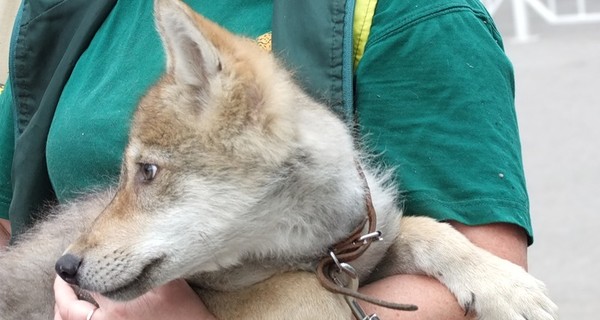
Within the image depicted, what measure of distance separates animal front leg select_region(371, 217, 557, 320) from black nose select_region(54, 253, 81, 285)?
0.77 meters

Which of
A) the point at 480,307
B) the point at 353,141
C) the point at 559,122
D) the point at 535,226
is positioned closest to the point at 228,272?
the point at 353,141

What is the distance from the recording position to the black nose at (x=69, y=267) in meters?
2.37

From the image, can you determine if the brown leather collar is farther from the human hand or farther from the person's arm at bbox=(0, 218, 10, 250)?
the person's arm at bbox=(0, 218, 10, 250)

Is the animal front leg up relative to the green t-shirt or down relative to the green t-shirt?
down

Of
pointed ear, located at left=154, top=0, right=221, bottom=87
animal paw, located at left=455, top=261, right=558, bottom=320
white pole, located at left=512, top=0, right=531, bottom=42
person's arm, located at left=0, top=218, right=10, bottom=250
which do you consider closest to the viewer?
pointed ear, located at left=154, top=0, right=221, bottom=87

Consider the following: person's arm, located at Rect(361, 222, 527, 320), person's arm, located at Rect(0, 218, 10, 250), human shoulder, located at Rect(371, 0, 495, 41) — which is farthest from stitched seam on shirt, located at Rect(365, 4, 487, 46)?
person's arm, located at Rect(0, 218, 10, 250)

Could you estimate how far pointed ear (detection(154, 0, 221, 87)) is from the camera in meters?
2.28

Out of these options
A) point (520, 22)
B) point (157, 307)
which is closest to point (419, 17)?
point (157, 307)

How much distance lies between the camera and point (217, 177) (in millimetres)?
2377

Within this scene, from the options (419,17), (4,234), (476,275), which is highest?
(419,17)

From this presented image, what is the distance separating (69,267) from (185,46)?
550 mm

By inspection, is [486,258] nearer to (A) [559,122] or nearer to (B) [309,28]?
(B) [309,28]

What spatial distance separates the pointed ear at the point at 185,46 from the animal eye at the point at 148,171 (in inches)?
8.0

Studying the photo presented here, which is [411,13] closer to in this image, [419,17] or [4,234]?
[419,17]
